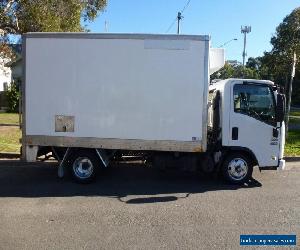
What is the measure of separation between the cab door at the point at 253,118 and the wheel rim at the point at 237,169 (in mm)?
332

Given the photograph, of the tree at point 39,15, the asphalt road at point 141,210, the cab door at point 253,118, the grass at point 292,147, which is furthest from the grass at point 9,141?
the grass at point 292,147

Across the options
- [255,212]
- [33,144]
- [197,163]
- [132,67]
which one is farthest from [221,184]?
[33,144]

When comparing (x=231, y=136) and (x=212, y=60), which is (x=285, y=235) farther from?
(x=212, y=60)

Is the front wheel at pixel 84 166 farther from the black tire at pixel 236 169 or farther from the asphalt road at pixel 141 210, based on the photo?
the black tire at pixel 236 169

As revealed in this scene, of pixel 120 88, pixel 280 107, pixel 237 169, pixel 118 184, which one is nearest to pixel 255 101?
pixel 280 107

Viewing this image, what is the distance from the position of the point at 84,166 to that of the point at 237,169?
3.22 meters

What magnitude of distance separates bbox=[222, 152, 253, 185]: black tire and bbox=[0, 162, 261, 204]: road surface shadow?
17 cm

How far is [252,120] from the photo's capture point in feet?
31.2

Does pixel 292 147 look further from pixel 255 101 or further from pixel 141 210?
pixel 141 210

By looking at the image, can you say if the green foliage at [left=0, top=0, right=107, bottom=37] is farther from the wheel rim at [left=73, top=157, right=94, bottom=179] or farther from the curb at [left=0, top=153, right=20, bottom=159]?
the wheel rim at [left=73, top=157, right=94, bottom=179]

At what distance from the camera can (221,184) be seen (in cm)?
982

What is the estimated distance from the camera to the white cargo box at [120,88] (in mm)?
9180

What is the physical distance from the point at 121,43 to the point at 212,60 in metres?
1.99

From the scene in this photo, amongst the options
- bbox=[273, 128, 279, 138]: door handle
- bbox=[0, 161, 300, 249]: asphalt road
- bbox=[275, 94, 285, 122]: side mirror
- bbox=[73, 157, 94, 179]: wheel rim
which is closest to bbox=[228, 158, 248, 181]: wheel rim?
bbox=[0, 161, 300, 249]: asphalt road
